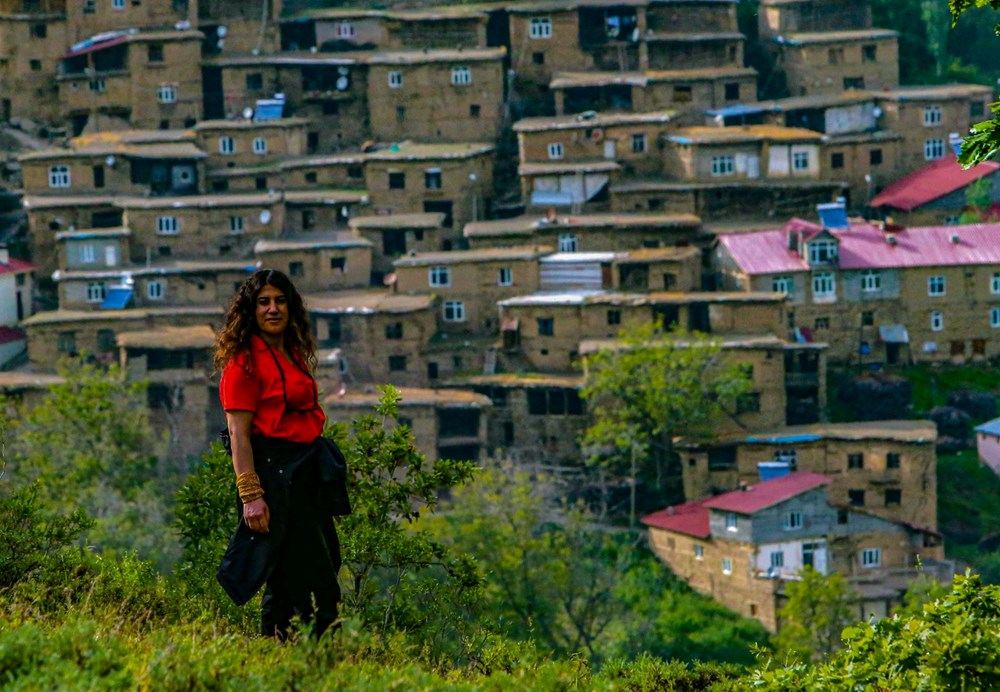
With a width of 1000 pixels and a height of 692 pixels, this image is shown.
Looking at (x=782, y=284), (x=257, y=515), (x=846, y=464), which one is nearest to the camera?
(x=257, y=515)

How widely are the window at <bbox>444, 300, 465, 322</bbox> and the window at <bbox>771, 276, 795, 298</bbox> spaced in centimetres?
689

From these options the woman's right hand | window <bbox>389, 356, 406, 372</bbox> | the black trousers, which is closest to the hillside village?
window <bbox>389, 356, 406, 372</bbox>

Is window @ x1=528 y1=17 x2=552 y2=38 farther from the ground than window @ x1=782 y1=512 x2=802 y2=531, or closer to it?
farther from the ground

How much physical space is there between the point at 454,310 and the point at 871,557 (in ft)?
36.3

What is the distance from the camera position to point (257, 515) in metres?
13.7

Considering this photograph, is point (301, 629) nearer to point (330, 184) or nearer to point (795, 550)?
point (795, 550)

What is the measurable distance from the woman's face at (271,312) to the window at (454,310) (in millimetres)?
37403

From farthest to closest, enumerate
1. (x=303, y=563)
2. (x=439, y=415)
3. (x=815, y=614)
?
(x=439, y=415)
(x=815, y=614)
(x=303, y=563)

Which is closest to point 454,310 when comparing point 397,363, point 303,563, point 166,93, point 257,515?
point 397,363

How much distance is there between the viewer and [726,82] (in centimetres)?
5725

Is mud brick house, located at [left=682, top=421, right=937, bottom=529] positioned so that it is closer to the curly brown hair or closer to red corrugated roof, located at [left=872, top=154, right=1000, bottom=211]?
red corrugated roof, located at [left=872, top=154, right=1000, bottom=211]

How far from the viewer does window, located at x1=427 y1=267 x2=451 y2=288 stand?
2019 inches

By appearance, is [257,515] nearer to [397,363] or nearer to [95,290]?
[397,363]

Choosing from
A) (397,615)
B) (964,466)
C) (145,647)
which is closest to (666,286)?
(964,466)
